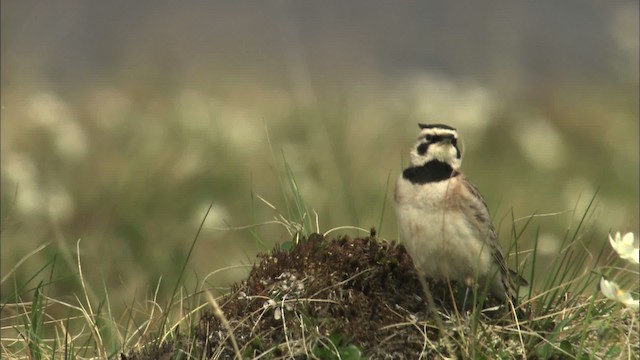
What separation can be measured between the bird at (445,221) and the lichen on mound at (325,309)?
0.36 feet

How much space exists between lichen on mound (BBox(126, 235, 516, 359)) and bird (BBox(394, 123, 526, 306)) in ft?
0.36

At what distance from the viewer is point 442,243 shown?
18.4ft

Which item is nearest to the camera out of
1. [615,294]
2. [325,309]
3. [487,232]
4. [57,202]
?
[615,294]

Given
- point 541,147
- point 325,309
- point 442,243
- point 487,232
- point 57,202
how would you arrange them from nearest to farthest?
1. point 325,309
2. point 442,243
3. point 487,232
4. point 57,202
5. point 541,147

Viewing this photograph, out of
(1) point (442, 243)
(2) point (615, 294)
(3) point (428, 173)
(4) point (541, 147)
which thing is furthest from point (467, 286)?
(4) point (541, 147)

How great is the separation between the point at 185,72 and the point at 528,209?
722 cm

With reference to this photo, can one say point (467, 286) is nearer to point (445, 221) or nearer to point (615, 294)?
point (445, 221)

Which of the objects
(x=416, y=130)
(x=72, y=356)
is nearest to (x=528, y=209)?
(x=416, y=130)

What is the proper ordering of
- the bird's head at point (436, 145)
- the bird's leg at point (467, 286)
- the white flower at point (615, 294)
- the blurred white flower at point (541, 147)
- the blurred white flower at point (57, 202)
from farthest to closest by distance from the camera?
the blurred white flower at point (541, 147), the blurred white flower at point (57, 202), the bird's head at point (436, 145), the bird's leg at point (467, 286), the white flower at point (615, 294)

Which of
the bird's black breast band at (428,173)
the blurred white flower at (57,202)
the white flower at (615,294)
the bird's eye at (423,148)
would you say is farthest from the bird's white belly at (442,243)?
the blurred white flower at (57,202)

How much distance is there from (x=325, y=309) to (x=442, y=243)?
66cm

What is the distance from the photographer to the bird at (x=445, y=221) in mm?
5637

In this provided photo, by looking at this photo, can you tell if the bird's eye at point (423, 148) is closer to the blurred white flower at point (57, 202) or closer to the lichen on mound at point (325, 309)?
the lichen on mound at point (325, 309)

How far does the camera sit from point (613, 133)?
1340 cm
